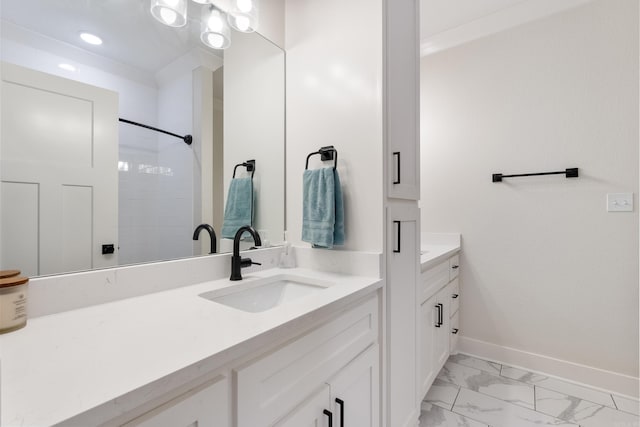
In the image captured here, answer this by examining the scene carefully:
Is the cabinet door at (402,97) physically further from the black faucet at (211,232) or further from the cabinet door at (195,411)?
the cabinet door at (195,411)

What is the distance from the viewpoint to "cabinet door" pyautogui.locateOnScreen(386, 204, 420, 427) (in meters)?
1.18

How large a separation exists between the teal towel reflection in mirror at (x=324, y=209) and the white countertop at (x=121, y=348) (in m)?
0.36

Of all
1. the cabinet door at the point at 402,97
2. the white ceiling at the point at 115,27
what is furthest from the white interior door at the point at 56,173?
the cabinet door at the point at 402,97

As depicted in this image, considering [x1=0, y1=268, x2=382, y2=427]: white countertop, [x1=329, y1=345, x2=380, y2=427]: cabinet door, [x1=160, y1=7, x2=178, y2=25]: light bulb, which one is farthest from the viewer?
[x1=160, y1=7, x2=178, y2=25]: light bulb

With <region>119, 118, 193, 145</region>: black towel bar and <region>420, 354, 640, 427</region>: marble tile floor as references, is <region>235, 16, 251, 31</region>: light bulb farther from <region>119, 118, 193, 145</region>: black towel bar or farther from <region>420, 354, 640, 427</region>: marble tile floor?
<region>420, 354, 640, 427</region>: marble tile floor

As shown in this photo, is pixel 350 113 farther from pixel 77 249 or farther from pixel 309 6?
pixel 77 249

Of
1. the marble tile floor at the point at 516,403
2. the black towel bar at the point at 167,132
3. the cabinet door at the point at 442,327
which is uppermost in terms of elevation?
the black towel bar at the point at 167,132

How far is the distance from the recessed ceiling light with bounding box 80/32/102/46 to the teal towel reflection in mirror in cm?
85

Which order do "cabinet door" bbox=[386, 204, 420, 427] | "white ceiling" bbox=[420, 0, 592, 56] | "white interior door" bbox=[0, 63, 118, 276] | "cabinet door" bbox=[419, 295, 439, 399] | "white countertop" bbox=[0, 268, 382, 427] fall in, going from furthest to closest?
"white ceiling" bbox=[420, 0, 592, 56] < "cabinet door" bbox=[419, 295, 439, 399] < "cabinet door" bbox=[386, 204, 420, 427] < "white interior door" bbox=[0, 63, 118, 276] < "white countertop" bbox=[0, 268, 382, 427]

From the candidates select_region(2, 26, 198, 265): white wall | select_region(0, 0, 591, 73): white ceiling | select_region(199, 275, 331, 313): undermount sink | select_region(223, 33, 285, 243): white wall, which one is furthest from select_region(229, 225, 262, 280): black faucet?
select_region(0, 0, 591, 73): white ceiling

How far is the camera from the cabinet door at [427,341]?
5.08 feet

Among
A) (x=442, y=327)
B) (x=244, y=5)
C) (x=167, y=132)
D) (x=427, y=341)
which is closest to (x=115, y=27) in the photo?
(x=167, y=132)

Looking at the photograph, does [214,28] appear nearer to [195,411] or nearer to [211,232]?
[211,232]

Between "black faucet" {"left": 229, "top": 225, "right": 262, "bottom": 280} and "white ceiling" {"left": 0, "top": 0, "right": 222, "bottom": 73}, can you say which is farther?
"black faucet" {"left": 229, "top": 225, "right": 262, "bottom": 280}
